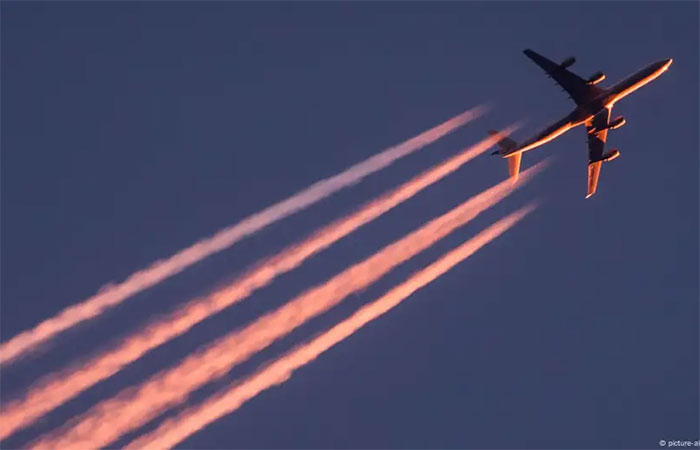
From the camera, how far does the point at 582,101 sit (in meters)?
86.4

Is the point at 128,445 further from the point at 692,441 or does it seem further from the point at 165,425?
the point at 692,441

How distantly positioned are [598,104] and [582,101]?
4.54 ft

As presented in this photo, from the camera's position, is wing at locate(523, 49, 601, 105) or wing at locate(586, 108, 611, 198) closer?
wing at locate(523, 49, 601, 105)

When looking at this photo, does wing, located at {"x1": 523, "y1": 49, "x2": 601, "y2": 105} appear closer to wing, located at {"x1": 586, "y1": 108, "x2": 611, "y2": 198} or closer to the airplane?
the airplane

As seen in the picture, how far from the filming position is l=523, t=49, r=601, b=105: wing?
85.9m

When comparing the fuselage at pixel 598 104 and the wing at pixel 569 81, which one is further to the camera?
the wing at pixel 569 81

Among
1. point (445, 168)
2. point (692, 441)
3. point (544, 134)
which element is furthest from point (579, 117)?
point (692, 441)

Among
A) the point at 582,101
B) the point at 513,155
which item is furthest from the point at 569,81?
the point at 513,155

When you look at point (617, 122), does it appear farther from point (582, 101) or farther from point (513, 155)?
point (513, 155)

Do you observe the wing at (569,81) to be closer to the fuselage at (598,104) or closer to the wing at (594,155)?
the fuselage at (598,104)

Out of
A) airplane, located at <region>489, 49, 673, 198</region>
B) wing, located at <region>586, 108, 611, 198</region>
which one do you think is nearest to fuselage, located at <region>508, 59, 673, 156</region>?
airplane, located at <region>489, 49, 673, 198</region>

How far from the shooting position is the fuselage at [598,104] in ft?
275

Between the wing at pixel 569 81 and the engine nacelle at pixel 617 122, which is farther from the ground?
the wing at pixel 569 81

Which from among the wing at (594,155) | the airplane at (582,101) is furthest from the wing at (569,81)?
the wing at (594,155)
